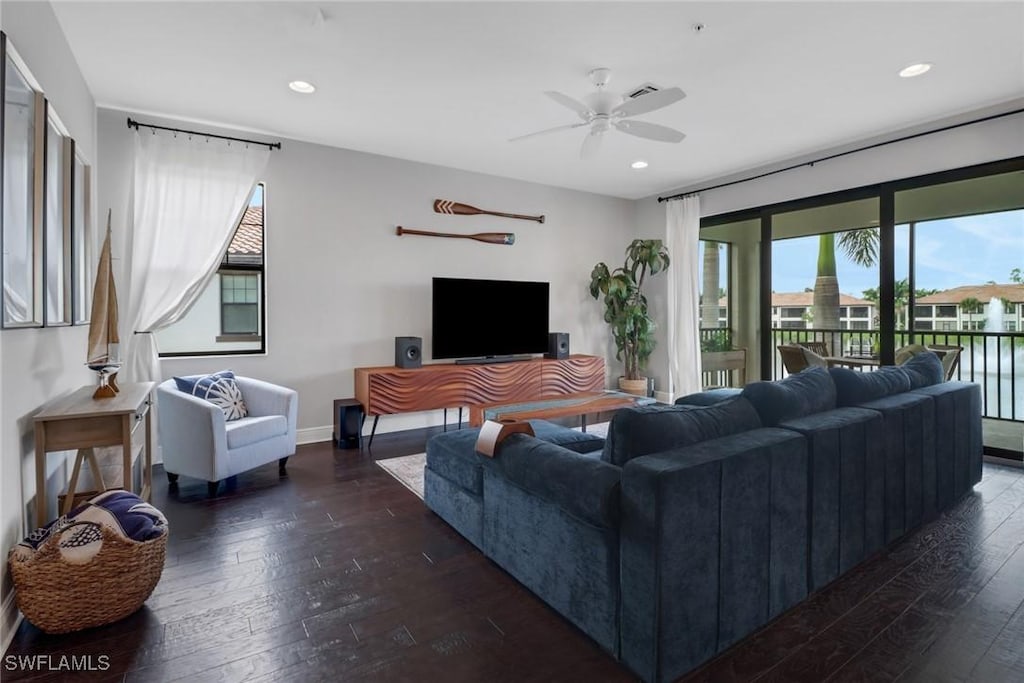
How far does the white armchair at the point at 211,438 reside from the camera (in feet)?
10.3

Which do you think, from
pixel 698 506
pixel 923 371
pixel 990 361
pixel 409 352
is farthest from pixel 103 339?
pixel 990 361

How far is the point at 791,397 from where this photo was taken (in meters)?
2.20

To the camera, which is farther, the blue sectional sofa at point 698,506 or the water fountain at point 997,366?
the water fountain at point 997,366

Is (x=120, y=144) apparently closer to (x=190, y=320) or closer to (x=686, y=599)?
(x=190, y=320)

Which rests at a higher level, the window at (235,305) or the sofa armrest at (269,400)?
the window at (235,305)

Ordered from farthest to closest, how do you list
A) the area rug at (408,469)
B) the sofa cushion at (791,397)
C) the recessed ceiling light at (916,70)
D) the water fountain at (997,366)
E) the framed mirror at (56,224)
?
1. the water fountain at (997,366)
2. the area rug at (408,469)
3. the recessed ceiling light at (916,70)
4. the framed mirror at (56,224)
5. the sofa cushion at (791,397)

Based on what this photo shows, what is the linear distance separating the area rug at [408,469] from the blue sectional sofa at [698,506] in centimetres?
76

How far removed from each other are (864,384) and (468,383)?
3.20 metres

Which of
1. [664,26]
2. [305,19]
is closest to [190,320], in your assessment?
[305,19]

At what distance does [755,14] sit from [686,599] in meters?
2.75

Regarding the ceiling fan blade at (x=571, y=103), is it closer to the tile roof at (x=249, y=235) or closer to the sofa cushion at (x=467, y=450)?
the sofa cushion at (x=467, y=450)

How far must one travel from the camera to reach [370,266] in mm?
4824

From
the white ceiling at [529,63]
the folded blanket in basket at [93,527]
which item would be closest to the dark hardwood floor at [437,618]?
the folded blanket in basket at [93,527]

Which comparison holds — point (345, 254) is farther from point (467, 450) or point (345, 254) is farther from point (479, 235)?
point (467, 450)
